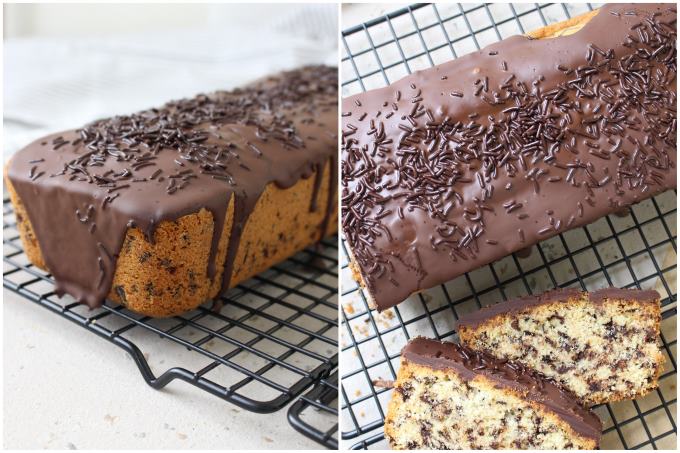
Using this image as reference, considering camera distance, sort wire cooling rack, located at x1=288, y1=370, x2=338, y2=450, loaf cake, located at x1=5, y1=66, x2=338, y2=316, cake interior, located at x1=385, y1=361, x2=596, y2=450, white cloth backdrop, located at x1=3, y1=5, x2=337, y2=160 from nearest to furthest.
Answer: wire cooling rack, located at x1=288, y1=370, x2=338, y2=450 → cake interior, located at x1=385, y1=361, x2=596, y2=450 → loaf cake, located at x1=5, y1=66, x2=338, y2=316 → white cloth backdrop, located at x1=3, y1=5, x2=337, y2=160

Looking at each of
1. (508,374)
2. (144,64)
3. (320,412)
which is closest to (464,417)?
(508,374)

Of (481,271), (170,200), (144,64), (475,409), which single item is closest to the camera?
(475,409)

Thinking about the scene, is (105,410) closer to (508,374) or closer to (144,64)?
(508,374)

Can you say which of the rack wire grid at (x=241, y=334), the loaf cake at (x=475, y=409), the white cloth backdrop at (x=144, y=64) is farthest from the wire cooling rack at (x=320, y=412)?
the white cloth backdrop at (x=144, y=64)

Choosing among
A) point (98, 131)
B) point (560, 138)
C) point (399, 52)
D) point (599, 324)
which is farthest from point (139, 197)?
point (599, 324)

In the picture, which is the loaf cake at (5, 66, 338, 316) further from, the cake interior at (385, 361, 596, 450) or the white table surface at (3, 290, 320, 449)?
the cake interior at (385, 361, 596, 450)

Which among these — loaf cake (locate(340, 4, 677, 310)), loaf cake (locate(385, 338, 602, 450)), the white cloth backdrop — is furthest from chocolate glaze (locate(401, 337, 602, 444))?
the white cloth backdrop

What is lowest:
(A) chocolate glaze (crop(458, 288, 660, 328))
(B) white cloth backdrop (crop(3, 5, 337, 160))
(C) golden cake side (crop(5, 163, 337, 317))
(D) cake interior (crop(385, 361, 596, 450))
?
(D) cake interior (crop(385, 361, 596, 450))
